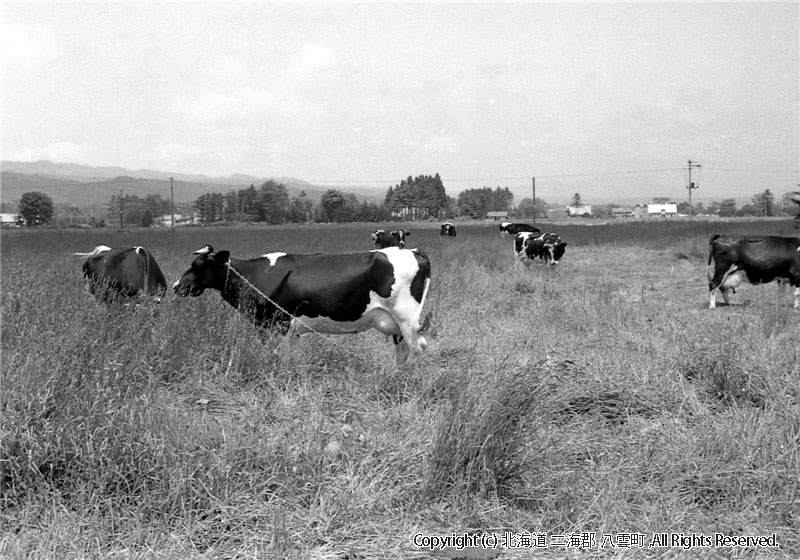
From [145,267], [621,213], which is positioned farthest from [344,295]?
[621,213]

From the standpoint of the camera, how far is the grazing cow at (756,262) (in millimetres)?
11078

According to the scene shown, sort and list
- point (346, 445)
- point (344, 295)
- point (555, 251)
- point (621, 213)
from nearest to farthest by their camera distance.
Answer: point (346, 445) → point (344, 295) → point (555, 251) → point (621, 213)

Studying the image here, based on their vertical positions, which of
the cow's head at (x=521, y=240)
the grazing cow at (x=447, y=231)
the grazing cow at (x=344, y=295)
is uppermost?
the grazing cow at (x=447, y=231)

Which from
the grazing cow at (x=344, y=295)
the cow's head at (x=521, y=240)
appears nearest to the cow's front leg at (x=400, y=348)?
the grazing cow at (x=344, y=295)

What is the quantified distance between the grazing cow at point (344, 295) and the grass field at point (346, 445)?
0.51 metres

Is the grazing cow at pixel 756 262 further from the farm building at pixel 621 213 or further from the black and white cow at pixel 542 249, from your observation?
the farm building at pixel 621 213

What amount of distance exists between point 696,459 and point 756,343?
3503 mm

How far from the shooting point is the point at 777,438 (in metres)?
3.87

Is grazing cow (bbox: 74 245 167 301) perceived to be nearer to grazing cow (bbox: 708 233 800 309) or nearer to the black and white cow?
grazing cow (bbox: 708 233 800 309)

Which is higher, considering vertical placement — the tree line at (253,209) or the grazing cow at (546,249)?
the tree line at (253,209)

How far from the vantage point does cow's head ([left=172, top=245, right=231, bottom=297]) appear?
22.7ft

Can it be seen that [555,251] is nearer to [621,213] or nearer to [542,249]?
[542,249]

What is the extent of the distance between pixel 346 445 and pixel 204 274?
3742 mm

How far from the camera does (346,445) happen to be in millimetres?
3838
